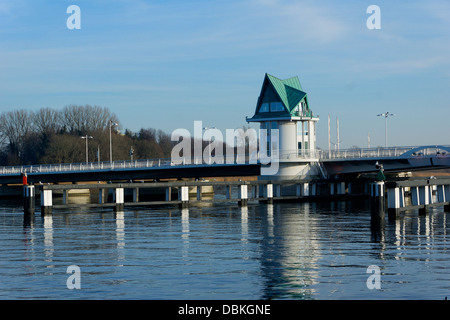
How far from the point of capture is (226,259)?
24.2 meters

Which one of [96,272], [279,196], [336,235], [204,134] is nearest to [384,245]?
[336,235]

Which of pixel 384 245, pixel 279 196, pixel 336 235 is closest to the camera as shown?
pixel 384 245

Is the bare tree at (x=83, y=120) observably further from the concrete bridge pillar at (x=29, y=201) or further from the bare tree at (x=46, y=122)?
the concrete bridge pillar at (x=29, y=201)

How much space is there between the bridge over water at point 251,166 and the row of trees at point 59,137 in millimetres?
34779

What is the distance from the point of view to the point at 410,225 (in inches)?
1464

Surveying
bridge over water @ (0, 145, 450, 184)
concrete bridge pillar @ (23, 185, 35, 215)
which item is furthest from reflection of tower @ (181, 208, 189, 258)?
bridge over water @ (0, 145, 450, 184)

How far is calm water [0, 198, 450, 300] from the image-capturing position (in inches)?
724

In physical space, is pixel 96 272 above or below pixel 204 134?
below

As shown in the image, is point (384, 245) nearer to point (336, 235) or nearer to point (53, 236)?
point (336, 235)

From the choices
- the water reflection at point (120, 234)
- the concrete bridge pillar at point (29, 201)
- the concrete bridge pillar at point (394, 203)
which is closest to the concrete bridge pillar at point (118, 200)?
the water reflection at point (120, 234)

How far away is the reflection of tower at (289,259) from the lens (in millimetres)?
18438

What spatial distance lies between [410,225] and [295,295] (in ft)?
70.0

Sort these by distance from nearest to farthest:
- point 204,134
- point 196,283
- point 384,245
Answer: point 196,283, point 384,245, point 204,134

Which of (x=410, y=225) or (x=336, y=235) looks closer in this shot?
(x=336, y=235)
